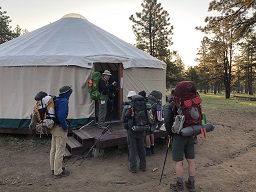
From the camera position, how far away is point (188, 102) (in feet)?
10.1

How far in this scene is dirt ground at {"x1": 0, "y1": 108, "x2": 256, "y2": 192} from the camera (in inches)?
137

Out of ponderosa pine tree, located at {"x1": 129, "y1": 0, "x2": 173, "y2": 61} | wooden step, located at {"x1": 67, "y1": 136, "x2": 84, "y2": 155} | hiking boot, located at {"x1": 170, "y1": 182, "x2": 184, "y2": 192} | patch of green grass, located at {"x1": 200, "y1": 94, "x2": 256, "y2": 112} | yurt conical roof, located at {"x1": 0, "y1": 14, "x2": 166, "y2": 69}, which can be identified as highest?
ponderosa pine tree, located at {"x1": 129, "y1": 0, "x2": 173, "y2": 61}

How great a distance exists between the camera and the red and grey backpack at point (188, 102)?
3.10 metres

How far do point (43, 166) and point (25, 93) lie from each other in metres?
2.49

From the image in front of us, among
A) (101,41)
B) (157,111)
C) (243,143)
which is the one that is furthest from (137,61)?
(243,143)

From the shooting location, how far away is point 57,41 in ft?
22.6

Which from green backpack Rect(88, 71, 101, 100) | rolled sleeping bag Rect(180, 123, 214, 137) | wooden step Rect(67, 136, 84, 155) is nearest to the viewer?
rolled sleeping bag Rect(180, 123, 214, 137)

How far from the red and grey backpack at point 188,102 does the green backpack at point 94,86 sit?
2817mm

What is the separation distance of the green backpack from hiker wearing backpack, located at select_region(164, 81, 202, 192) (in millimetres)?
2681

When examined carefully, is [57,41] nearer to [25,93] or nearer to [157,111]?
[25,93]

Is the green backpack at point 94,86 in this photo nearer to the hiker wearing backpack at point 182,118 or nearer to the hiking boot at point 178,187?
the hiker wearing backpack at point 182,118

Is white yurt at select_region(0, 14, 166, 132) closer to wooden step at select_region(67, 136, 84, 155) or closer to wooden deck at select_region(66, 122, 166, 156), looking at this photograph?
wooden deck at select_region(66, 122, 166, 156)

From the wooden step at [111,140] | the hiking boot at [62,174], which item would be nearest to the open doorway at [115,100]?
the wooden step at [111,140]

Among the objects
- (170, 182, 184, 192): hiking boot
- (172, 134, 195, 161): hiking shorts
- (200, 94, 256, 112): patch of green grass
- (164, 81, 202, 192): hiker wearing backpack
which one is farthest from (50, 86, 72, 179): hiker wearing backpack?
(200, 94, 256, 112): patch of green grass
